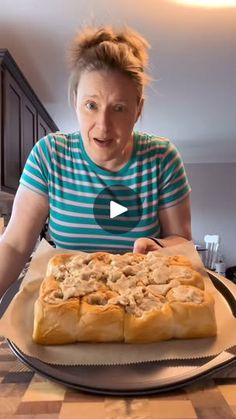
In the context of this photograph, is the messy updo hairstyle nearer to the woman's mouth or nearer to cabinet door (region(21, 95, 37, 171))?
the woman's mouth

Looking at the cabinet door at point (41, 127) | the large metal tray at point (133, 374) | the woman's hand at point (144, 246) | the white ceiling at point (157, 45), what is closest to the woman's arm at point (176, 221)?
the woman's hand at point (144, 246)

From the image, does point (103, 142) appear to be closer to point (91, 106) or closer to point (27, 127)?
point (91, 106)

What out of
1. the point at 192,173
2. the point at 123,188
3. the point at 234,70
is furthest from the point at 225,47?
the point at 192,173

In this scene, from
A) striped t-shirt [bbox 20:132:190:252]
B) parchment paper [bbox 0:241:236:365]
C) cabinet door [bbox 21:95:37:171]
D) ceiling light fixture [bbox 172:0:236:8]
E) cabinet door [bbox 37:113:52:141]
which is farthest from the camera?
cabinet door [bbox 37:113:52:141]

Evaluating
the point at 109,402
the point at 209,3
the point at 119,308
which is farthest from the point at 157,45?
the point at 109,402

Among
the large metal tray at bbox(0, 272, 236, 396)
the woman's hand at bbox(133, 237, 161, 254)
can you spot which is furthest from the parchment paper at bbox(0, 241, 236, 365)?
the woman's hand at bbox(133, 237, 161, 254)

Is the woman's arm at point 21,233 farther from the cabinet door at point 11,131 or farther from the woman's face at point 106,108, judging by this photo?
the cabinet door at point 11,131
